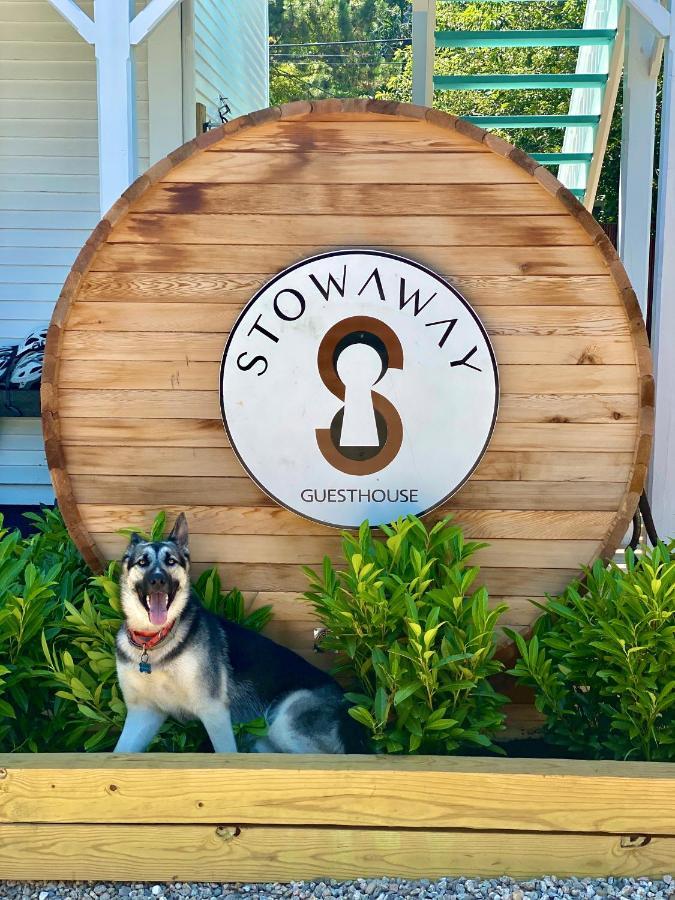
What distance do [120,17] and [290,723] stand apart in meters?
2.69

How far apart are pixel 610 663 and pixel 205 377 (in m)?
1.70

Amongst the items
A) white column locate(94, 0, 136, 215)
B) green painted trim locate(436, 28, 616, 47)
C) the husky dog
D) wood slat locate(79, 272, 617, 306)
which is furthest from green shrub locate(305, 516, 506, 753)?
green painted trim locate(436, 28, 616, 47)

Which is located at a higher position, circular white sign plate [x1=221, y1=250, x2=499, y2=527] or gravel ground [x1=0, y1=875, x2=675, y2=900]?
circular white sign plate [x1=221, y1=250, x2=499, y2=527]

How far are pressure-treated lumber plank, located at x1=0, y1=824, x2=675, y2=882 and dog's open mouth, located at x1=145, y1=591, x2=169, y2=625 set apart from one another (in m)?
0.58

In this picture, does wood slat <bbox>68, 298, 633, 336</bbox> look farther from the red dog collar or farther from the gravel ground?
the gravel ground

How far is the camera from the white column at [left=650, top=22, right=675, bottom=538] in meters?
4.04

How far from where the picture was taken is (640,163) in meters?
5.89

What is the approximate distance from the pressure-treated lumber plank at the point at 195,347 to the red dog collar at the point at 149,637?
41.1 inches

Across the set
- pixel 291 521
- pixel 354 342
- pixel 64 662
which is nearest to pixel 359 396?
pixel 354 342

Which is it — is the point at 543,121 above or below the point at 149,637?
above

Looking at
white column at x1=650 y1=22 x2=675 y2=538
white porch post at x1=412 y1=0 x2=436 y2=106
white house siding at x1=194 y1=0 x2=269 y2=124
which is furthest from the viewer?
white house siding at x1=194 y1=0 x2=269 y2=124

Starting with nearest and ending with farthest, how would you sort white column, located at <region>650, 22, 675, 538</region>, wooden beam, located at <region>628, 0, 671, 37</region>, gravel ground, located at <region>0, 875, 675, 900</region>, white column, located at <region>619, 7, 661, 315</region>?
gravel ground, located at <region>0, 875, 675, 900</region> < wooden beam, located at <region>628, 0, 671, 37</region> < white column, located at <region>650, 22, 675, 538</region> < white column, located at <region>619, 7, 661, 315</region>

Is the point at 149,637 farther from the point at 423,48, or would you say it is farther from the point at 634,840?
the point at 423,48

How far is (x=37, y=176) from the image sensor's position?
7.49 meters
